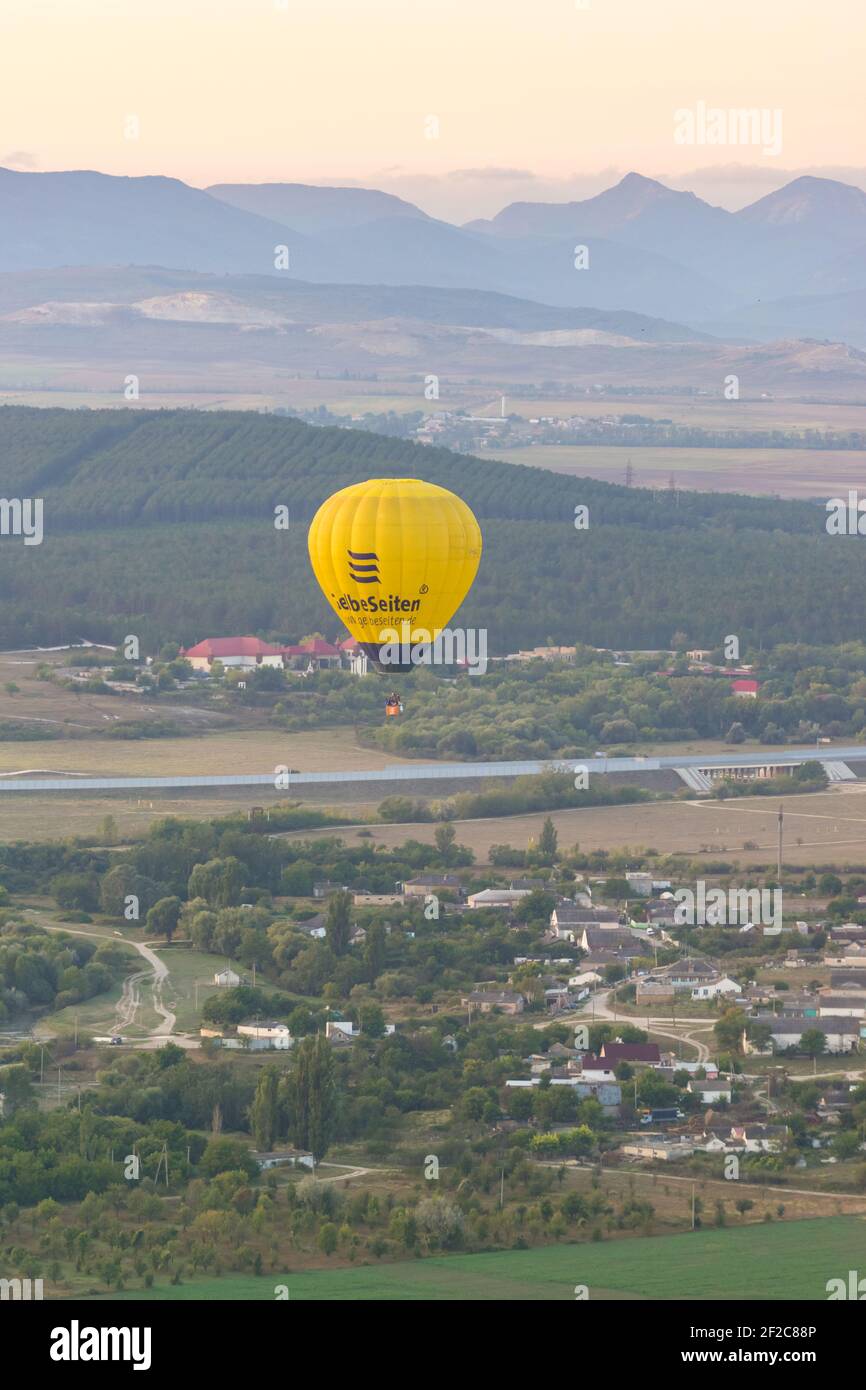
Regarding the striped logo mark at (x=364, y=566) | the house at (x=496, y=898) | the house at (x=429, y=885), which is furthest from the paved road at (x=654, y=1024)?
the house at (x=429, y=885)

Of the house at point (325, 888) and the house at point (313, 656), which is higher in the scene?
the house at point (313, 656)

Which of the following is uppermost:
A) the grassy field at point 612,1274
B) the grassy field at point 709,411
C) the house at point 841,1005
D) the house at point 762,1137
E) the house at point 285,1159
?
the grassy field at point 709,411

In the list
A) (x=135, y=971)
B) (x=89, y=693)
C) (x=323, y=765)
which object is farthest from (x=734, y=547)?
(x=135, y=971)

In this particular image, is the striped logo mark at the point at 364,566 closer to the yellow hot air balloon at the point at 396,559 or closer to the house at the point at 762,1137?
the yellow hot air balloon at the point at 396,559

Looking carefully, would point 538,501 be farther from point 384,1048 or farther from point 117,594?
point 384,1048

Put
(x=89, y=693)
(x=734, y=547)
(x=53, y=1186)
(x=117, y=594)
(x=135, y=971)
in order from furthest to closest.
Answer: (x=734, y=547), (x=117, y=594), (x=89, y=693), (x=135, y=971), (x=53, y=1186)

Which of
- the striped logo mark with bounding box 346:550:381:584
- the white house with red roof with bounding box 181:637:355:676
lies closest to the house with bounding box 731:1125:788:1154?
the striped logo mark with bounding box 346:550:381:584
